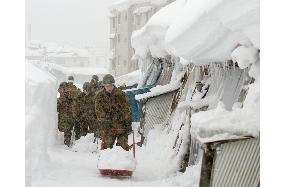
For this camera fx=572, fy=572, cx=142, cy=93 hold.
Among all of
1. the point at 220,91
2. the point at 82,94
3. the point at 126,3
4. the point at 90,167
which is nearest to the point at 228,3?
the point at 220,91

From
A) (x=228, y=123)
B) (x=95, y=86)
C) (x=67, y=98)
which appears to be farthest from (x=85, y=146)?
(x=228, y=123)

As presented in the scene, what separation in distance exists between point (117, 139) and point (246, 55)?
4.05m

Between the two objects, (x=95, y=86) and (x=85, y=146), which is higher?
(x=95, y=86)

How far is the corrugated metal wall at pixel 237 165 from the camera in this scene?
16.9 feet

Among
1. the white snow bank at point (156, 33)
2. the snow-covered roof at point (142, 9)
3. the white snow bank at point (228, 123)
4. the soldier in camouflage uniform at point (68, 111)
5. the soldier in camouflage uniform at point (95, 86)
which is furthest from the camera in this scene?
the snow-covered roof at point (142, 9)

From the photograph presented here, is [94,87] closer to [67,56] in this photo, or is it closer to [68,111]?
[68,111]

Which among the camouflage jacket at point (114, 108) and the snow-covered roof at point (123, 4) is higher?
the snow-covered roof at point (123, 4)

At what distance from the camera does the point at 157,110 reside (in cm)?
1391

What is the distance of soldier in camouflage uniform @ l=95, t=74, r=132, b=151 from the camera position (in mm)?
9922

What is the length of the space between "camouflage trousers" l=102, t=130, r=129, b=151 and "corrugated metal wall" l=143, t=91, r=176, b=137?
349 cm

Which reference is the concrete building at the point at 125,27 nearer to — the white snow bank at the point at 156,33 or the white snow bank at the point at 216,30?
the white snow bank at the point at 156,33

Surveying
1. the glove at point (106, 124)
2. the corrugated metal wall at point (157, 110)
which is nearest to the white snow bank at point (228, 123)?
the glove at point (106, 124)

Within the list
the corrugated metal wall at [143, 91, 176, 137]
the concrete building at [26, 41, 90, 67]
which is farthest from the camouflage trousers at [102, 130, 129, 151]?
the concrete building at [26, 41, 90, 67]

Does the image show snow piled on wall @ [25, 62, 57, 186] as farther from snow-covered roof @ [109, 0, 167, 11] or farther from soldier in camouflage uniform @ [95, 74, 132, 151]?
snow-covered roof @ [109, 0, 167, 11]
